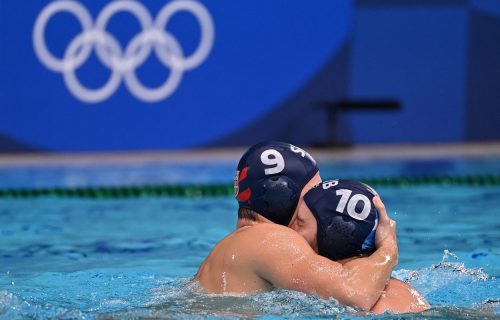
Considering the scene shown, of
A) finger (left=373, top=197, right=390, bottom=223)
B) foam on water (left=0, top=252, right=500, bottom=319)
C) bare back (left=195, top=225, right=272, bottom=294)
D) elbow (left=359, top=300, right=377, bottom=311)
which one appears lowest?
foam on water (left=0, top=252, right=500, bottom=319)

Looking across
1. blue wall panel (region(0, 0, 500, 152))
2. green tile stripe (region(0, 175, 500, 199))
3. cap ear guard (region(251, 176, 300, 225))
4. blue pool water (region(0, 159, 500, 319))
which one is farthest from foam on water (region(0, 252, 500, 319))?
blue wall panel (region(0, 0, 500, 152))

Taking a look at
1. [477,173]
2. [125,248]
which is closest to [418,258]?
[125,248]

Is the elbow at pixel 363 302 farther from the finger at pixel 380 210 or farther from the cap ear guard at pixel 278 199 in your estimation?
the cap ear guard at pixel 278 199

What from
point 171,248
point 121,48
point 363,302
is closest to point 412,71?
point 121,48

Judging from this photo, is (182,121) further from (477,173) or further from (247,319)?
(247,319)

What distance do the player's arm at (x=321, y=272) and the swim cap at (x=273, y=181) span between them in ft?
0.52

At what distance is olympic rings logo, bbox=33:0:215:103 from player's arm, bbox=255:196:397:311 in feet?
24.3

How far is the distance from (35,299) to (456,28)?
8.36 m

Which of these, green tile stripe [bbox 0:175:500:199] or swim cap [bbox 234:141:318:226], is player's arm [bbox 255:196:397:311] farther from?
green tile stripe [bbox 0:175:500:199]

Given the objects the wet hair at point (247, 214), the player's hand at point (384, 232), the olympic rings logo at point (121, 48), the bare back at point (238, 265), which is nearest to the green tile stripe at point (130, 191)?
the olympic rings logo at point (121, 48)

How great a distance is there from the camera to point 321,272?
2865 mm

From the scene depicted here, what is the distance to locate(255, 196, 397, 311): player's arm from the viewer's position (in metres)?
2.87

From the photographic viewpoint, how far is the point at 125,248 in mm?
4992

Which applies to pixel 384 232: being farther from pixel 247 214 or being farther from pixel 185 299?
pixel 185 299
